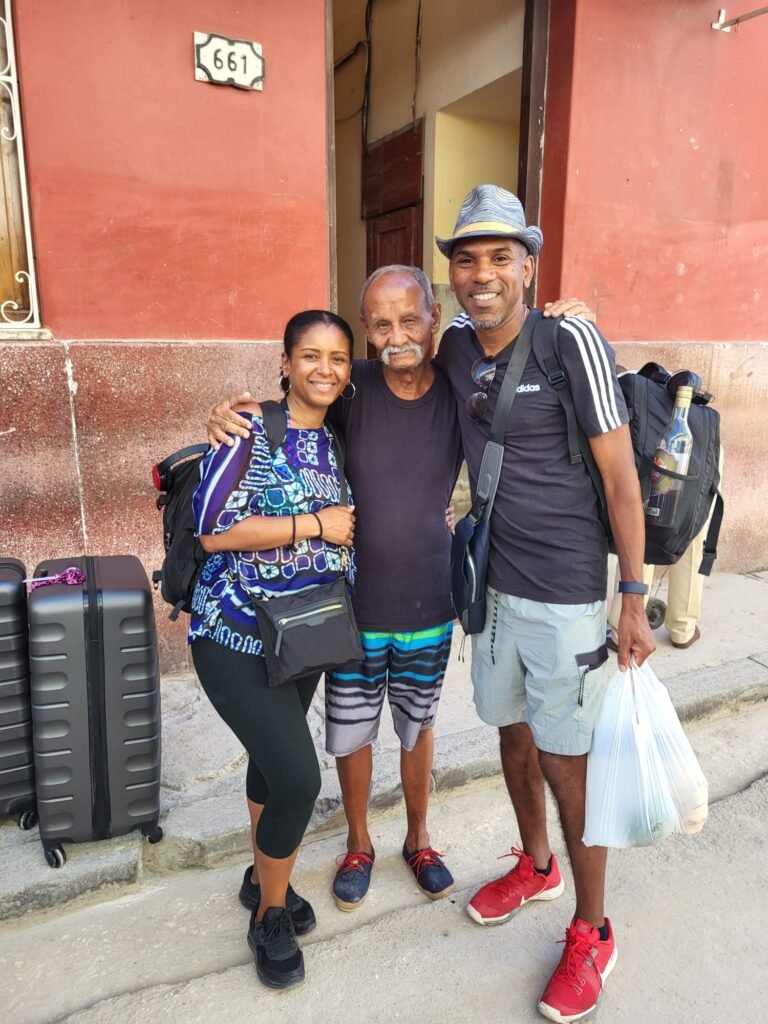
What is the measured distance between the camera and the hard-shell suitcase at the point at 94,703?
227 centimetres

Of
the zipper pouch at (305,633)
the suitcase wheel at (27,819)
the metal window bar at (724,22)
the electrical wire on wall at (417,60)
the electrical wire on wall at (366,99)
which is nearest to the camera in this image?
the zipper pouch at (305,633)

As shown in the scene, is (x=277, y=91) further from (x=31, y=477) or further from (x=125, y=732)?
(x=125, y=732)

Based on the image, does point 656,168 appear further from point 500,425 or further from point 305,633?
point 305,633

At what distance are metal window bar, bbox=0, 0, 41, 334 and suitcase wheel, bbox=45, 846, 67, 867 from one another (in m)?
2.22

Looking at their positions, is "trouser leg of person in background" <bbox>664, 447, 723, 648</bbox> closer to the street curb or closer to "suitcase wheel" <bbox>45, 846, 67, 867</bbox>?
the street curb

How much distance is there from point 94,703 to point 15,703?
29cm

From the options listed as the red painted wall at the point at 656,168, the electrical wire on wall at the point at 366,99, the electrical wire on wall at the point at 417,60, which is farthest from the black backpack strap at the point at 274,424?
the electrical wire on wall at the point at 366,99

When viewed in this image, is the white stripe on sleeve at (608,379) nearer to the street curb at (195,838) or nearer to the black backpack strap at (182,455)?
the black backpack strap at (182,455)

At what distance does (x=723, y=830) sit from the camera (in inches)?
110

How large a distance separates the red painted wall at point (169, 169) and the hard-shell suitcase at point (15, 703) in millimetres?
1530

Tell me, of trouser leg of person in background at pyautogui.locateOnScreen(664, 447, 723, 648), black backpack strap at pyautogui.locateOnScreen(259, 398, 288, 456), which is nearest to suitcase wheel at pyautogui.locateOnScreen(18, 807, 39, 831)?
black backpack strap at pyautogui.locateOnScreen(259, 398, 288, 456)

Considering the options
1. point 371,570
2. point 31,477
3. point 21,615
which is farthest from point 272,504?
point 31,477

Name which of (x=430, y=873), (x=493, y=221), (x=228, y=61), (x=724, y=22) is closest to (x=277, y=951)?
(x=430, y=873)

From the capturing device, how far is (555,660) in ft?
6.45
